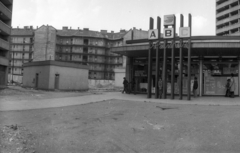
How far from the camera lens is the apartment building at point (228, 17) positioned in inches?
2898

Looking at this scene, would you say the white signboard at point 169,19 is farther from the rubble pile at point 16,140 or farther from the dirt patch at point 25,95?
the rubble pile at point 16,140

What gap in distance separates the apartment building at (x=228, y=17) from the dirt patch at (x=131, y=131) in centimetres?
7015

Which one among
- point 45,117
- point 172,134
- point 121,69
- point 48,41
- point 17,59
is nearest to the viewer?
point 172,134

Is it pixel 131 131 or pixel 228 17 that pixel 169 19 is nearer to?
pixel 131 131

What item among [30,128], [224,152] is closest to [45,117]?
[30,128]

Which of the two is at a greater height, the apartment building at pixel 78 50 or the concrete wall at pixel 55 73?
the apartment building at pixel 78 50

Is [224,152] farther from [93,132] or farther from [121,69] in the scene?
[121,69]

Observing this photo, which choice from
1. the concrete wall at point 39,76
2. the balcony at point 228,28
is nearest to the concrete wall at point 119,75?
the concrete wall at point 39,76

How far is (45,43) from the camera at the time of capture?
78750 millimetres

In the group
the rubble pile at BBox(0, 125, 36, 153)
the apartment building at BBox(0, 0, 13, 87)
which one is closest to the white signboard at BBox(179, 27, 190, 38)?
the rubble pile at BBox(0, 125, 36, 153)

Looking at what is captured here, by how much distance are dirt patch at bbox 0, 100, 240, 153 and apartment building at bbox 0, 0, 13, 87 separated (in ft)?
113

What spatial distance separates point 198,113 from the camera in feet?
35.7

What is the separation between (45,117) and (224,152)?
22.3ft

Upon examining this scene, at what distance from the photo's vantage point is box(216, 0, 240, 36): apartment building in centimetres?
7362
